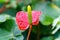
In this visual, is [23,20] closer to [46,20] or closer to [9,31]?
[9,31]

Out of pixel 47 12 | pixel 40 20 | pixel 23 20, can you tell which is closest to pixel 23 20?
pixel 23 20

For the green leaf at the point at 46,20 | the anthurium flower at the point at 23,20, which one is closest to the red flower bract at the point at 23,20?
the anthurium flower at the point at 23,20

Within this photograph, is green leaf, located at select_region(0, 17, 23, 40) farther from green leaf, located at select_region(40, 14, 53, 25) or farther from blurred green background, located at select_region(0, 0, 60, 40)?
green leaf, located at select_region(40, 14, 53, 25)

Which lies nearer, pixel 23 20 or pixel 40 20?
pixel 23 20

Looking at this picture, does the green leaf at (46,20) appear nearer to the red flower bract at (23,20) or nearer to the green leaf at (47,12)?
the green leaf at (47,12)

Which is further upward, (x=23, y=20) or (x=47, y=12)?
(x=47, y=12)

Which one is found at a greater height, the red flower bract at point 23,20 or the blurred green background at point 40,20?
the blurred green background at point 40,20

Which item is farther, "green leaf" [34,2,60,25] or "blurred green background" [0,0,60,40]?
"green leaf" [34,2,60,25]

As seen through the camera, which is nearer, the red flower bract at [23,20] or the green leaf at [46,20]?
the red flower bract at [23,20]

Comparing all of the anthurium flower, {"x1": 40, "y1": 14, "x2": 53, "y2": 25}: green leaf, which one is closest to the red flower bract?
the anthurium flower
